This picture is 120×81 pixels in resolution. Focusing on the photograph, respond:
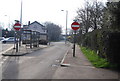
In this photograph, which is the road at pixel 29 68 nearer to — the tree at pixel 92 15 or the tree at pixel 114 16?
the tree at pixel 114 16

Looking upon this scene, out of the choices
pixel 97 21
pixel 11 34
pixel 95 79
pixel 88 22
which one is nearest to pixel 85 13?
pixel 88 22

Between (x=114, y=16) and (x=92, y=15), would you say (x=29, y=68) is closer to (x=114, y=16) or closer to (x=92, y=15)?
(x=114, y=16)

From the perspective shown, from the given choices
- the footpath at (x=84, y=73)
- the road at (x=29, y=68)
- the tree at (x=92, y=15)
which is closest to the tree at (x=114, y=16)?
the footpath at (x=84, y=73)

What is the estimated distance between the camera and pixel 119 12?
13391 millimetres

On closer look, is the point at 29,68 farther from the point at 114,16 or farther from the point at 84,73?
the point at 114,16

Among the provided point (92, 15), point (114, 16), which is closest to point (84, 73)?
point (114, 16)

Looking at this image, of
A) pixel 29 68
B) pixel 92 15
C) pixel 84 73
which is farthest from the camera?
pixel 92 15

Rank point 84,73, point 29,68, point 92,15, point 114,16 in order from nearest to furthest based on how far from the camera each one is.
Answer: point 84,73 → point 29,68 → point 114,16 → point 92,15

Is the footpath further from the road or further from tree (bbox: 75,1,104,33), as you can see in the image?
tree (bbox: 75,1,104,33)

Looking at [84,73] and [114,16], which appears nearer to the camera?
[84,73]

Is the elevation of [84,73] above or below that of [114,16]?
below

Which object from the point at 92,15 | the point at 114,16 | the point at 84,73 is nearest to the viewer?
the point at 84,73

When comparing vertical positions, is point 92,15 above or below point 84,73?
above

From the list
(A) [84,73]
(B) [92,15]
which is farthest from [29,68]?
(B) [92,15]
